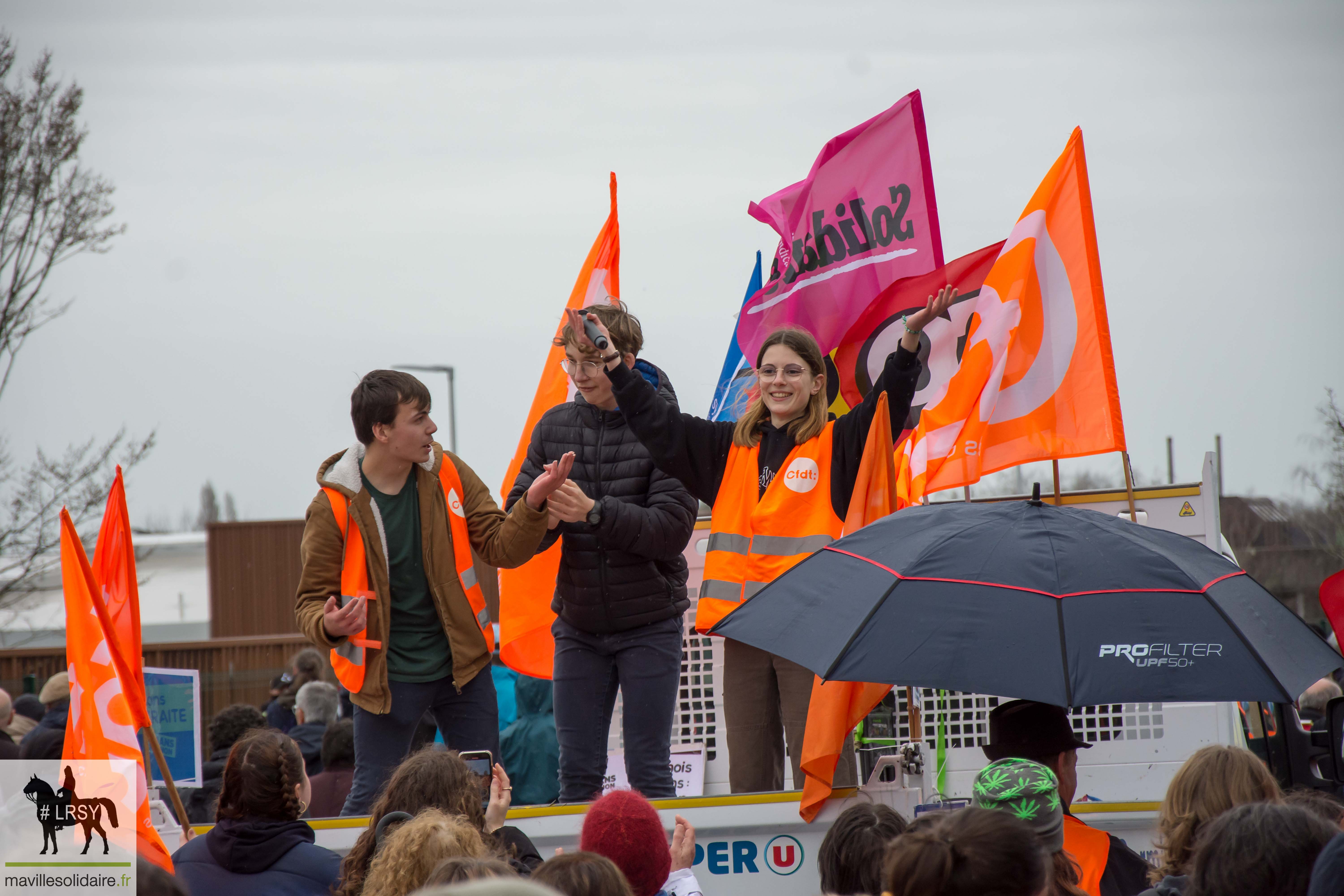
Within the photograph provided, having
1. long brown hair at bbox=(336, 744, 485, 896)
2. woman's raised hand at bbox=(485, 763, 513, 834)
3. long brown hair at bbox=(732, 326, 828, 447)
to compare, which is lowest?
woman's raised hand at bbox=(485, 763, 513, 834)

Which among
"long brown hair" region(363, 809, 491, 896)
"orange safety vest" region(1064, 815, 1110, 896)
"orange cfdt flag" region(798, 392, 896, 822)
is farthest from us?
"orange cfdt flag" region(798, 392, 896, 822)

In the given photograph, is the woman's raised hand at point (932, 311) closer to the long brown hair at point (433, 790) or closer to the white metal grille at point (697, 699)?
the white metal grille at point (697, 699)

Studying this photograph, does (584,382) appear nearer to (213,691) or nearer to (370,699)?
(370,699)

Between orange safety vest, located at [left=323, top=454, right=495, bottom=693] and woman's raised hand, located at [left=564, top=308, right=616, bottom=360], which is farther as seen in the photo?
→ woman's raised hand, located at [left=564, top=308, right=616, bottom=360]

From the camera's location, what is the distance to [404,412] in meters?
5.14

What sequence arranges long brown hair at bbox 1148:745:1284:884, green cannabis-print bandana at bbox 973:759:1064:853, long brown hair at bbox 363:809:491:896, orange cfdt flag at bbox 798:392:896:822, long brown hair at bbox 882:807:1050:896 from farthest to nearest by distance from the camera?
orange cfdt flag at bbox 798:392:896:822
long brown hair at bbox 1148:745:1284:884
green cannabis-print bandana at bbox 973:759:1064:853
long brown hair at bbox 363:809:491:896
long brown hair at bbox 882:807:1050:896

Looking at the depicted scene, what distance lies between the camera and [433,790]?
371cm

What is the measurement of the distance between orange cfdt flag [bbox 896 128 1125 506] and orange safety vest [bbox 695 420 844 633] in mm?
507

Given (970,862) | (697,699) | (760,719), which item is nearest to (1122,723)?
(760,719)

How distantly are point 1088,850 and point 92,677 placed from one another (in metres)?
3.48

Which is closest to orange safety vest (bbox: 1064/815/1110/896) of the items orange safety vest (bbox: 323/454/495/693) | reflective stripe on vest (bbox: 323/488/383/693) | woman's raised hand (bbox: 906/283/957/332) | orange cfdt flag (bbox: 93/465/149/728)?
woman's raised hand (bbox: 906/283/957/332)

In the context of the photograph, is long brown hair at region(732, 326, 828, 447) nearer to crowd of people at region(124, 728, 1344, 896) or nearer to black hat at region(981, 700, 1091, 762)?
black hat at region(981, 700, 1091, 762)

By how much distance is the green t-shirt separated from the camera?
5117 millimetres

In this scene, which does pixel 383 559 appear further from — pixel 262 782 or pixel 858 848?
pixel 858 848
